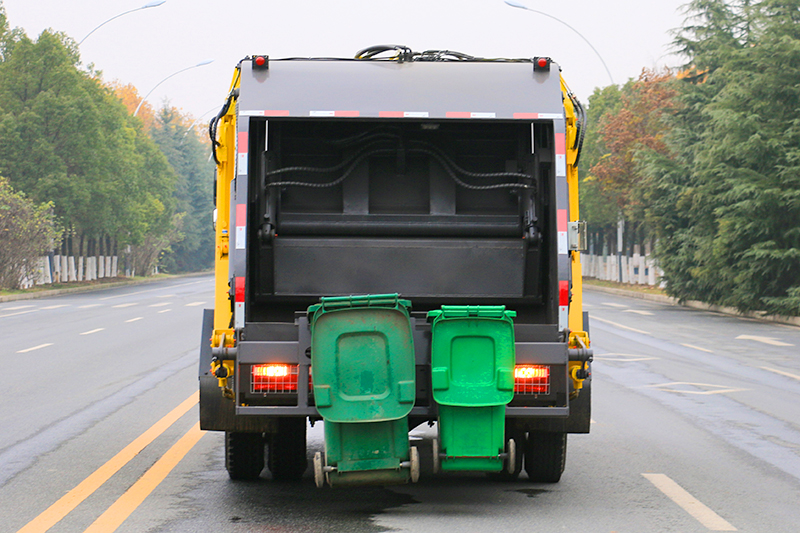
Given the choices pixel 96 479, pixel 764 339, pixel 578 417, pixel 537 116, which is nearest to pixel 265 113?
pixel 537 116

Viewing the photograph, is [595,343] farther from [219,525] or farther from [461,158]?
[219,525]

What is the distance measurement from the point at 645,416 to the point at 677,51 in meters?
37.6

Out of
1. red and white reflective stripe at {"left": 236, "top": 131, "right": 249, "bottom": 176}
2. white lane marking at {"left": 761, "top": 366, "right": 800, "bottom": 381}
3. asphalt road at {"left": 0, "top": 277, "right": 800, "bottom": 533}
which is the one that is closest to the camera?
asphalt road at {"left": 0, "top": 277, "right": 800, "bottom": 533}

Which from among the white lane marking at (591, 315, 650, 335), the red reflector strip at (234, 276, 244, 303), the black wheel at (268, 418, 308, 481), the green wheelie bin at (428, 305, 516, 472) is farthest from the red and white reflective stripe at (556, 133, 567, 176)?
the white lane marking at (591, 315, 650, 335)

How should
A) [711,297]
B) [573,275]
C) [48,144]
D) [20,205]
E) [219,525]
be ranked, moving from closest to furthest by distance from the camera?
[219,525] < [573,275] < [711,297] < [20,205] < [48,144]

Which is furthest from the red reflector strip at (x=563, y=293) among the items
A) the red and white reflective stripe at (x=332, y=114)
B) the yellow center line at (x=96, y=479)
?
the yellow center line at (x=96, y=479)

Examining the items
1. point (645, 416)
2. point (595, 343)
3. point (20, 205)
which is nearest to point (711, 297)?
point (595, 343)

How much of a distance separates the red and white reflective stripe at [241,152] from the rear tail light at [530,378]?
6.34ft

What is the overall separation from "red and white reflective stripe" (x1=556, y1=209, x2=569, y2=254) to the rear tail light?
0.76 m

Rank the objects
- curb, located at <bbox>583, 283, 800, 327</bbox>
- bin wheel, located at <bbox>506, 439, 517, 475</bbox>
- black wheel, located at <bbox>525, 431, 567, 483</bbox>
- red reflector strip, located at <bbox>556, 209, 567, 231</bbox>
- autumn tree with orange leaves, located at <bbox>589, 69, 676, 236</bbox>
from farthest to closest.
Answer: autumn tree with orange leaves, located at <bbox>589, 69, 676, 236</bbox>, curb, located at <bbox>583, 283, 800, 327</bbox>, black wheel, located at <bbox>525, 431, 567, 483</bbox>, red reflector strip, located at <bbox>556, 209, 567, 231</bbox>, bin wheel, located at <bbox>506, 439, 517, 475</bbox>

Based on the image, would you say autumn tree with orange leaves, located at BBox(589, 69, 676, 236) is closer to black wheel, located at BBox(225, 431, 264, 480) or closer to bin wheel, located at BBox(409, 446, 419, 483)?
black wheel, located at BBox(225, 431, 264, 480)

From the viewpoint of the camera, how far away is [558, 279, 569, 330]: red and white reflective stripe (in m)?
6.48

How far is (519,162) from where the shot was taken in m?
7.67

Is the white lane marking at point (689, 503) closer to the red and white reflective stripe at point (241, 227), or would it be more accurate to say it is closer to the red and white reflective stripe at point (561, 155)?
the red and white reflective stripe at point (561, 155)
